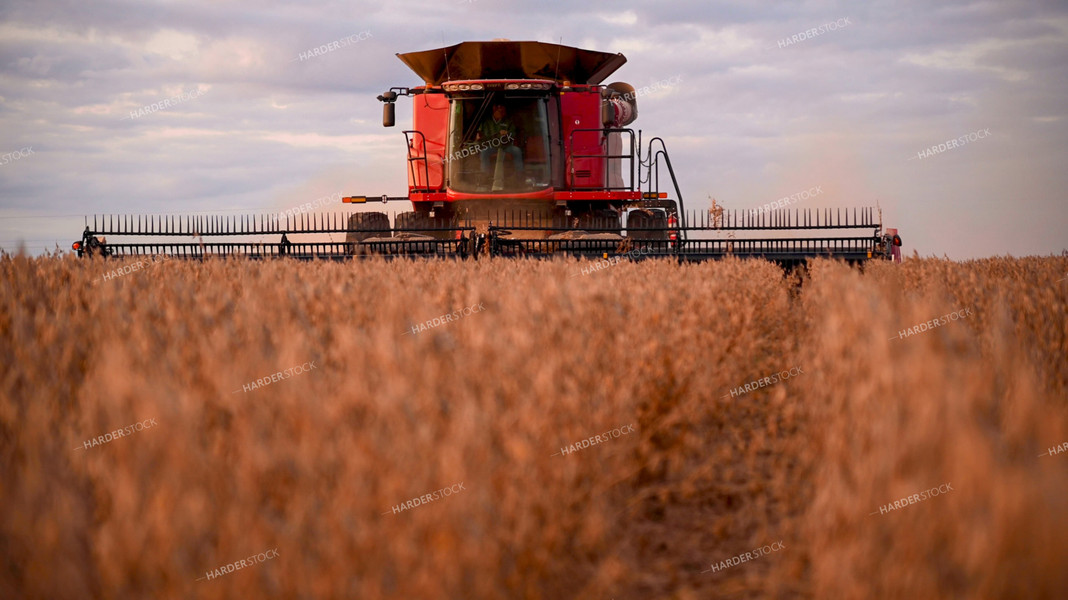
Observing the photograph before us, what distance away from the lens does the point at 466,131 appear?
36.3ft

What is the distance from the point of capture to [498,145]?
36.3 feet

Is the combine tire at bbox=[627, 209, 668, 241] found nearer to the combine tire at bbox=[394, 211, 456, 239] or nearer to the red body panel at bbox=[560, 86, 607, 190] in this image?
the red body panel at bbox=[560, 86, 607, 190]

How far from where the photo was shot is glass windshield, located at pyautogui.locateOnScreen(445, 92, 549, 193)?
1100 centimetres

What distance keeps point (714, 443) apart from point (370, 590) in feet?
7.69

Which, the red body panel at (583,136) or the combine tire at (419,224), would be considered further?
the red body panel at (583,136)

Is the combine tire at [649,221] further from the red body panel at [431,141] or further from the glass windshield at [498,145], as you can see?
the red body panel at [431,141]

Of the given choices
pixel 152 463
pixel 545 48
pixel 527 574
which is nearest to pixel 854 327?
pixel 527 574

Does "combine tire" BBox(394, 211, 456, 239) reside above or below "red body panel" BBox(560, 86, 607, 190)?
below

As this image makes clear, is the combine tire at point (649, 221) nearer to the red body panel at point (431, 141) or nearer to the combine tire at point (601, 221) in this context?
the combine tire at point (601, 221)

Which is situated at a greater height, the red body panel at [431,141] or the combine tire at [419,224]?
the red body panel at [431,141]

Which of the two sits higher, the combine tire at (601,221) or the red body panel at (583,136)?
the red body panel at (583,136)

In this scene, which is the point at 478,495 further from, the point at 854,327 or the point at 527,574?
the point at 854,327

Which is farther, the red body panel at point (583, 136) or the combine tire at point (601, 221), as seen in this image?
the red body panel at point (583, 136)

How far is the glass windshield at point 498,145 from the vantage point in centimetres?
1100
